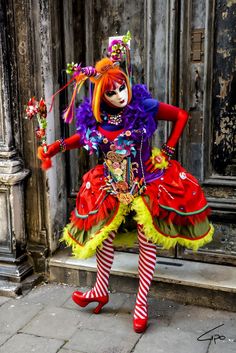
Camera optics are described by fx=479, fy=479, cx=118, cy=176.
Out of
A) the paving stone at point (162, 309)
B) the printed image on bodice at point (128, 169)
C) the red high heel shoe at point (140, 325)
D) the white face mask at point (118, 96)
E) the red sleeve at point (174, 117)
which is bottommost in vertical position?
the paving stone at point (162, 309)

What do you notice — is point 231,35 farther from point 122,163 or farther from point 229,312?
point 229,312

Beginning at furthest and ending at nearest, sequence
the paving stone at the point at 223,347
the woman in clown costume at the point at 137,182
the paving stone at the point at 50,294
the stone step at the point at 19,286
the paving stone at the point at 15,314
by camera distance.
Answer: the stone step at the point at 19,286 < the paving stone at the point at 50,294 < the paving stone at the point at 15,314 < the woman in clown costume at the point at 137,182 < the paving stone at the point at 223,347

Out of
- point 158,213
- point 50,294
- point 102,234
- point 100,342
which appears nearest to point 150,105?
point 158,213

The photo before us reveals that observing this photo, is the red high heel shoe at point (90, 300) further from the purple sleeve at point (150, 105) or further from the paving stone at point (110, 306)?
the purple sleeve at point (150, 105)

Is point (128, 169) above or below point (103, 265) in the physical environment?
above

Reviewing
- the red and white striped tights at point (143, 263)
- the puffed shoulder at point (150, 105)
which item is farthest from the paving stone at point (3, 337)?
the puffed shoulder at point (150, 105)

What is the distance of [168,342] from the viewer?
3010mm

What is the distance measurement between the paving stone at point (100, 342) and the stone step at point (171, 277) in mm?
551

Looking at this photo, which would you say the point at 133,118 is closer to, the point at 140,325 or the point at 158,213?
the point at 158,213

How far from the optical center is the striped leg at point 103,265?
3311mm

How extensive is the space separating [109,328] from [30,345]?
53cm

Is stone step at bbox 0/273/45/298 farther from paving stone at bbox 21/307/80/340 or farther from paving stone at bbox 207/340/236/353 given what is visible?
paving stone at bbox 207/340/236/353

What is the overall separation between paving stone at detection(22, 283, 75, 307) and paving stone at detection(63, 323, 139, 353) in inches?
19.6

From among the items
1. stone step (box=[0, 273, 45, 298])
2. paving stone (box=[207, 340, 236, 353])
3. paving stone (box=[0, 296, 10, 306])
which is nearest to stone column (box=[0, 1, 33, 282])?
stone step (box=[0, 273, 45, 298])
